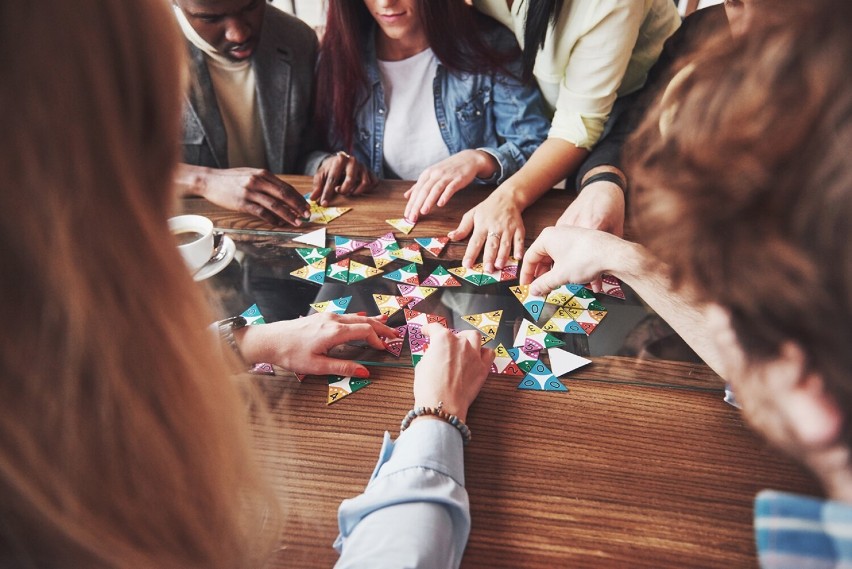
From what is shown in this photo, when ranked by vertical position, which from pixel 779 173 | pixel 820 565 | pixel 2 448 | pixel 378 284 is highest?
pixel 779 173

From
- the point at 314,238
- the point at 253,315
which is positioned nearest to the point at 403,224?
the point at 314,238

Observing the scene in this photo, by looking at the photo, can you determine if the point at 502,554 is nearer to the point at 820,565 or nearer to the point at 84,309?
the point at 820,565

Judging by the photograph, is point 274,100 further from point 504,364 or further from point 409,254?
point 504,364

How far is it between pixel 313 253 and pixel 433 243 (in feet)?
0.86

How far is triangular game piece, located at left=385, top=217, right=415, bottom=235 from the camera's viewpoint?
44.7 inches

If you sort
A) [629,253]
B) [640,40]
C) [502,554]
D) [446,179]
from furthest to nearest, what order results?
[640,40]
[446,179]
[629,253]
[502,554]

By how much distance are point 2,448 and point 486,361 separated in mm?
590

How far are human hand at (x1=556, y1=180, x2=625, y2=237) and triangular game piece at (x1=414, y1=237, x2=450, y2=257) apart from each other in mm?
255

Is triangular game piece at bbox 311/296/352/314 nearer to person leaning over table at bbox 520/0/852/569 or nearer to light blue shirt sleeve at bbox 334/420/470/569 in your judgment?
light blue shirt sleeve at bbox 334/420/470/569

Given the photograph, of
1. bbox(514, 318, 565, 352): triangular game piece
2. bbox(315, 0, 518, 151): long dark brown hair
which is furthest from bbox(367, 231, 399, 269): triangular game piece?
bbox(315, 0, 518, 151): long dark brown hair

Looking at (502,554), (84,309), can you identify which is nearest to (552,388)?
(502,554)

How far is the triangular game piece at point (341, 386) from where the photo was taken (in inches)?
28.9

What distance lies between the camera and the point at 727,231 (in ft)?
1.11

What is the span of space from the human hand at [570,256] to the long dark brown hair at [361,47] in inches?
26.4
